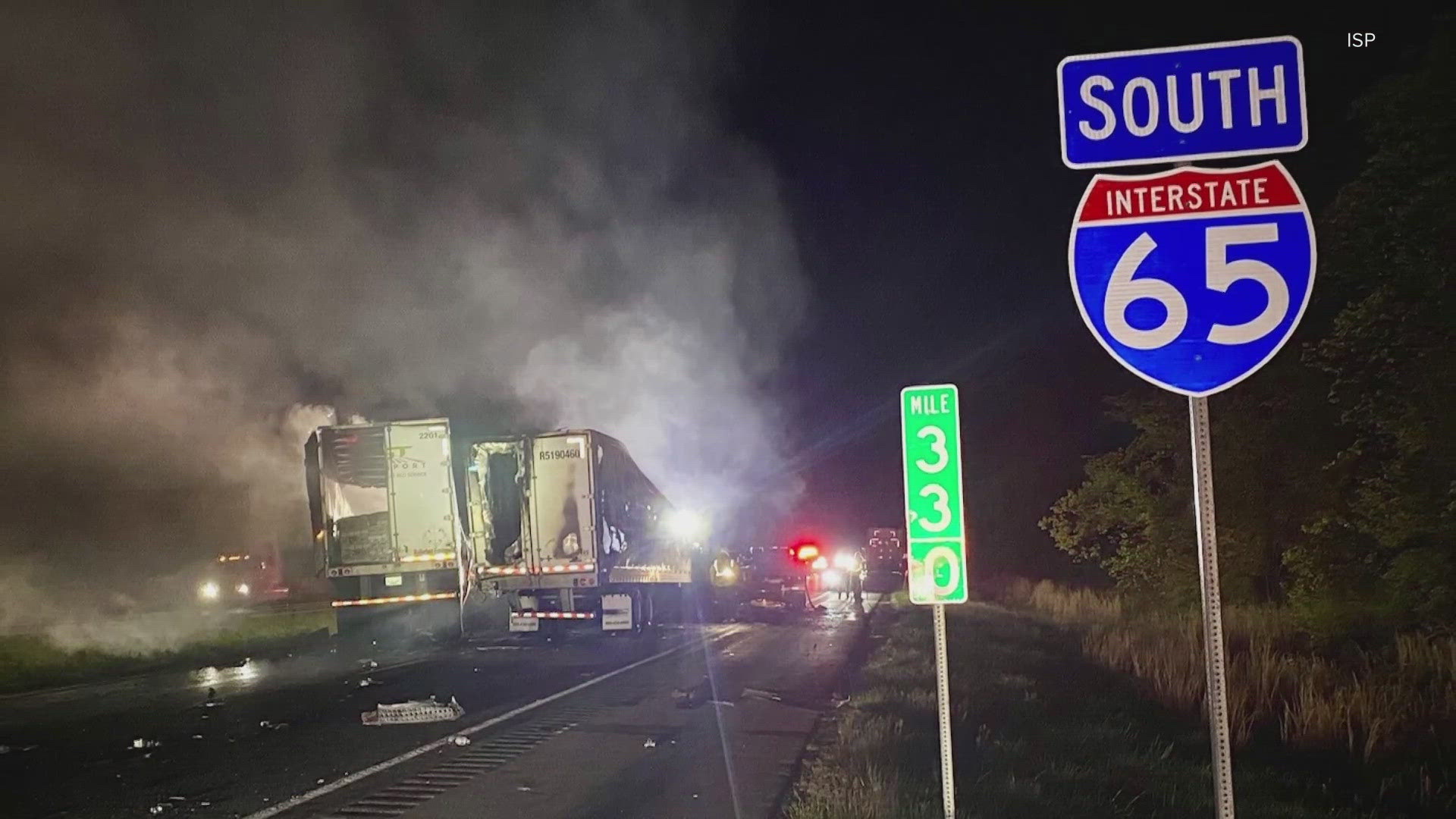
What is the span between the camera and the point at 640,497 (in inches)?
922

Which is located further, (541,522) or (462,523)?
(541,522)

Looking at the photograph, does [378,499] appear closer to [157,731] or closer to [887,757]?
[157,731]

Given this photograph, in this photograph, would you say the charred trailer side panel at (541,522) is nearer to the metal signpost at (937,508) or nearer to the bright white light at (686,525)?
the bright white light at (686,525)

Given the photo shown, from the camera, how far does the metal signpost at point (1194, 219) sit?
4031 mm

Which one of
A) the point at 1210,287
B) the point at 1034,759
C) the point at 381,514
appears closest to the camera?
the point at 1210,287

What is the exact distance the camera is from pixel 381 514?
19.7 metres

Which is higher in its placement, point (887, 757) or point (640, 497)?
point (640, 497)

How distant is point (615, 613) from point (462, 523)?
11.3 ft

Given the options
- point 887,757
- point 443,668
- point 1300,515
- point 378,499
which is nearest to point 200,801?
point 887,757

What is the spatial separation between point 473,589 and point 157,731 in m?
9.02

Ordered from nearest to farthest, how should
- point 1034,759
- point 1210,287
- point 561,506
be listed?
point 1210,287 < point 1034,759 < point 561,506

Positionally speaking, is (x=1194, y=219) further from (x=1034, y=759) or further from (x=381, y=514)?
(x=381, y=514)

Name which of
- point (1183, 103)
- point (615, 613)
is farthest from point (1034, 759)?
point (615, 613)

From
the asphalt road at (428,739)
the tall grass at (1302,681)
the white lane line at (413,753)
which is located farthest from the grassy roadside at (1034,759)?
the white lane line at (413,753)
